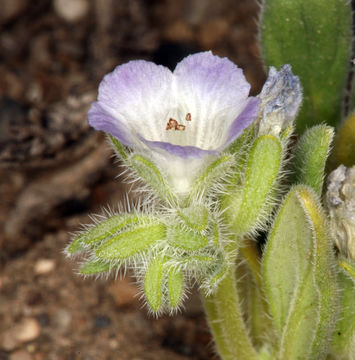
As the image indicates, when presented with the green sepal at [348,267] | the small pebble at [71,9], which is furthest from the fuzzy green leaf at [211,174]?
the small pebble at [71,9]

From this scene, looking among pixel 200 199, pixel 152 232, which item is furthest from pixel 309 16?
pixel 152 232

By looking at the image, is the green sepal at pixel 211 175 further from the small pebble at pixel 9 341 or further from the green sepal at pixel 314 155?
the small pebble at pixel 9 341

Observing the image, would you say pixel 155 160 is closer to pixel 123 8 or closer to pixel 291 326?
pixel 291 326

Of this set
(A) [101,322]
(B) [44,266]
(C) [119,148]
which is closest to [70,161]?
(B) [44,266]

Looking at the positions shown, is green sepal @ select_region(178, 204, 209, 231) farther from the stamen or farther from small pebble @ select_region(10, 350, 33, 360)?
small pebble @ select_region(10, 350, 33, 360)

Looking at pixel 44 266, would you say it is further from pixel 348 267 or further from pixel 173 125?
pixel 348 267

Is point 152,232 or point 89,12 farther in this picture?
point 89,12
